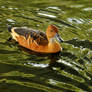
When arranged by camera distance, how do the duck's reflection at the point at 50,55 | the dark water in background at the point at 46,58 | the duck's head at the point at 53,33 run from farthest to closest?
the duck's head at the point at 53,33 < the duck's reflection at the point at 50,55 < the dark water in background at the point at 46,58

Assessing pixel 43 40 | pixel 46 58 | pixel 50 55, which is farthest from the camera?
pixel 43 40

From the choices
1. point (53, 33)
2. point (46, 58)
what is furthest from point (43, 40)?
point (46, 58)

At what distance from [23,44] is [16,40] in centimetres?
49

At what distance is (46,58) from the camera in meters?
9.41

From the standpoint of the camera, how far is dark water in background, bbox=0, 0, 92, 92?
7.65 meters

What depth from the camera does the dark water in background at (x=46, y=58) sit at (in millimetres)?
7652

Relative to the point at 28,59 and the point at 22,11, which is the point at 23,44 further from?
the point at 22,11

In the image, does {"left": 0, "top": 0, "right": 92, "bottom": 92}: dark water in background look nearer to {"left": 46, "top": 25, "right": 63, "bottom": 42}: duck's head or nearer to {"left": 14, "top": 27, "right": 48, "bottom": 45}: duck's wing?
{"left": 46, "top": 25, "right": 63, "bottom": 42}: duck's head

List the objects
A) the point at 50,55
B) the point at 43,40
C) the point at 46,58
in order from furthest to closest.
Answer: the point at 43,40 → the point at 50,55 → the point at 46,58

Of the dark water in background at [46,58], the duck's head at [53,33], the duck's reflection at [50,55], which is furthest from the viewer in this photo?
the duck's head at [53,33]

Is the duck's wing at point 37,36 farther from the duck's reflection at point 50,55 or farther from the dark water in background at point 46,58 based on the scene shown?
the dark water in background at point 46,58

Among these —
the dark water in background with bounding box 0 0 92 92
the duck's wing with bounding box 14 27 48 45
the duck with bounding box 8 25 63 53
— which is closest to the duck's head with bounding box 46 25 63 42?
the duck with bounding box 8 25 63 53

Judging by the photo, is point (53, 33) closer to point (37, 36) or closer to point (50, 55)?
point (37, 36)

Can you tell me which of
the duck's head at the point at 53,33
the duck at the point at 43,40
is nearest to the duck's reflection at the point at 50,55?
the duck at the point at 43,40
